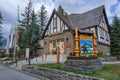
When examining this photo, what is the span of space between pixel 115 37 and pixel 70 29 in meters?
11.8

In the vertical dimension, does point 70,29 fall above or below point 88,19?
below

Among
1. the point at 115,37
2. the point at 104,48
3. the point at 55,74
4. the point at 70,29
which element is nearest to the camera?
the point at 55,74

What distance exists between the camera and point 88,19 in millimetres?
27078

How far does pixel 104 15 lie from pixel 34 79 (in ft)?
71.6

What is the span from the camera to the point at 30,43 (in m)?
Answer: 33.0

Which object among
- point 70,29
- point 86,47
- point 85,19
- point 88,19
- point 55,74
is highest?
point 85,19

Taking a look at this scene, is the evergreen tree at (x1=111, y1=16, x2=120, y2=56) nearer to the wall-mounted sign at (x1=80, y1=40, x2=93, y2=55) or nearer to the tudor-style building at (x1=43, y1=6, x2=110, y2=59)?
the tudor-style building at (x1=43, y1=6, x2=110, y2=59)

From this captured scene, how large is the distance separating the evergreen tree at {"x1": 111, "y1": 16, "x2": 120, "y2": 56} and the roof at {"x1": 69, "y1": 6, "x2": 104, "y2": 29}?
648 cm

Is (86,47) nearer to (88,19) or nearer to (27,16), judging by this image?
(88,19)

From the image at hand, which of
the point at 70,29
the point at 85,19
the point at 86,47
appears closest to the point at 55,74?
the point at 86,47

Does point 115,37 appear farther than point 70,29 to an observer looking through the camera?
Yes

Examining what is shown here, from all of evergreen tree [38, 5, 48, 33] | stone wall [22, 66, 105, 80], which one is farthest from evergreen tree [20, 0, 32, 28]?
stone wall [22, 66, 105, 80]

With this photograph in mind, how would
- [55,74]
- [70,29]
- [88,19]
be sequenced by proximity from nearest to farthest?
[55,74], [70,29], [88,19]

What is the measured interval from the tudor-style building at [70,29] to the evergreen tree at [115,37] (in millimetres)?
1514
